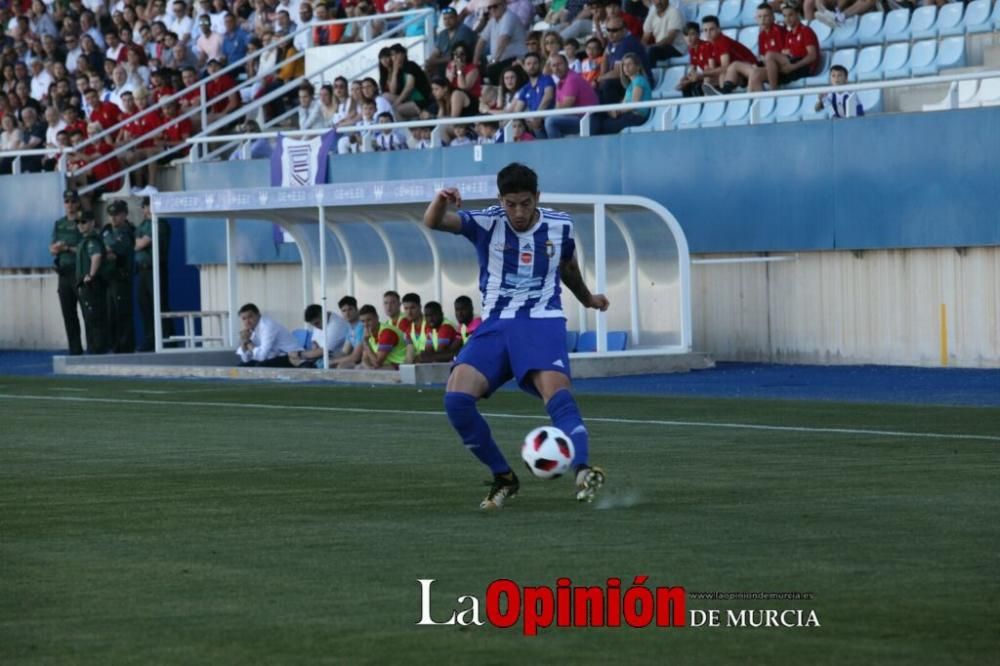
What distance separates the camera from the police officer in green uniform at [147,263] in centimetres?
2953

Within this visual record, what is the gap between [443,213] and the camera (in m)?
10.5

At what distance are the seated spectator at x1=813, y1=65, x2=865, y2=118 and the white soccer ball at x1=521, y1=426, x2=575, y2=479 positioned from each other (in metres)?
14.3

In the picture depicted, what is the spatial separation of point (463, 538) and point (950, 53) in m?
16.5

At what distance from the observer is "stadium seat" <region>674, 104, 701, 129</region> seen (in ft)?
85.5

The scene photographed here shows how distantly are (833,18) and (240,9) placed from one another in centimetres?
1304

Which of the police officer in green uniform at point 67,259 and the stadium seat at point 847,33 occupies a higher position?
the stadium seat at point 847,33

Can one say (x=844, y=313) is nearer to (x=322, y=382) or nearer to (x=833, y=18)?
(x=833, y=18)

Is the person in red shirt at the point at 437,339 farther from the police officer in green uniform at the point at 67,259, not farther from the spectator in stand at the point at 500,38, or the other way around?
the police officer in green uniform at the point at 67,259

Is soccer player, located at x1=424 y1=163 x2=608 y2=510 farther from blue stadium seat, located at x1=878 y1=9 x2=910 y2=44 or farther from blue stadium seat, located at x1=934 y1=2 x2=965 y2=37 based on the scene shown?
blue stadium seat, located at x1=878 y1=9 x2=910 y2=44

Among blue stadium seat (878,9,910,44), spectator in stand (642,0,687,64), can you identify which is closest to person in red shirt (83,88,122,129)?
spectator in stand (642,0,687,64)

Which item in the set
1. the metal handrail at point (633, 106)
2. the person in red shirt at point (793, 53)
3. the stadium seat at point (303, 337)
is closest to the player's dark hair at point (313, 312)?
the stadium seat at point (303, 337)

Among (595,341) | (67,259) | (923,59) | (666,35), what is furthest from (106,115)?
(923,59)

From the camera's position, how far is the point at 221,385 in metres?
23.4

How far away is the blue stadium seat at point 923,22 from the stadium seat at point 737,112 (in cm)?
225
